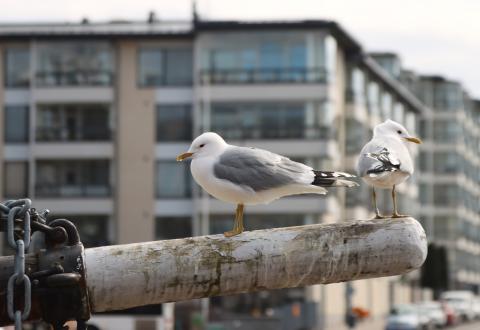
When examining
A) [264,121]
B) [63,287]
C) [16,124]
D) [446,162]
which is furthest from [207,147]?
[446,162]

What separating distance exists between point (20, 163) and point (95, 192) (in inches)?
159

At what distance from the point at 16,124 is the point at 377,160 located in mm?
60457

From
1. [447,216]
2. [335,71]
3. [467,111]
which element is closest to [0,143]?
[335,71]

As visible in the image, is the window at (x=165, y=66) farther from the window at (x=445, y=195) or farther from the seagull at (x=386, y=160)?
the seagull at (x=386, y=160)

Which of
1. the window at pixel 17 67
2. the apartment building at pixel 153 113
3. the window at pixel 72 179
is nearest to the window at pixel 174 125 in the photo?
the apartment building at pixel 153 113

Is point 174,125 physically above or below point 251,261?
below

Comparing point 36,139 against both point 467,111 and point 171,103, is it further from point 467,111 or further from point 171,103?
point 467,111

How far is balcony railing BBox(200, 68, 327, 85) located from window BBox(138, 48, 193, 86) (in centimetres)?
154

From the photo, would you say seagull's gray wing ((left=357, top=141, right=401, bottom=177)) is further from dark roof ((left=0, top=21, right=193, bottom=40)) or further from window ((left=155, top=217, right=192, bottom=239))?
dark roof ((left=0, top=21, right=193, bottom=40))

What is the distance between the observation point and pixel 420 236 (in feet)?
21.2

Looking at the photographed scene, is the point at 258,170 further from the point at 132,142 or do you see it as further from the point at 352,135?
the point at 352,135

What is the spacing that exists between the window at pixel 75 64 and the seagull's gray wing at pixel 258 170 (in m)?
58.8

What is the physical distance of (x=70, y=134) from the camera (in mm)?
66375

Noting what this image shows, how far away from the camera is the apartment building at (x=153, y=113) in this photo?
64688 millimetres
